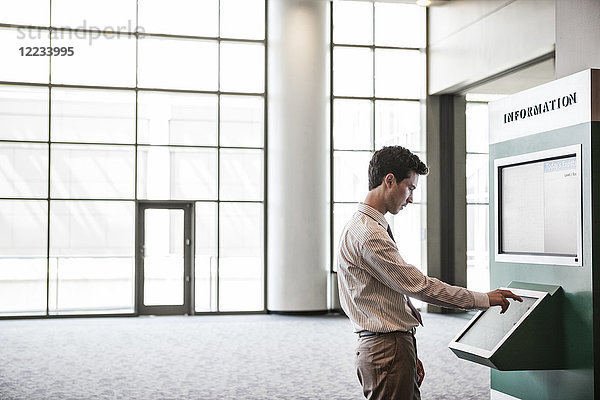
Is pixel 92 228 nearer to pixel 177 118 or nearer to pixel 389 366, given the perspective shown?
pixel 177 118

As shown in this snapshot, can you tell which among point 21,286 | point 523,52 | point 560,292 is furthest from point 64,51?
point 560,292

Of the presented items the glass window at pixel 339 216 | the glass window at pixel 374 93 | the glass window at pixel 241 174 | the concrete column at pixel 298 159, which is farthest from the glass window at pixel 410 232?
the glass window at pixel 241 174

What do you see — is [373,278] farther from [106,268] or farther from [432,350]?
[106,268]

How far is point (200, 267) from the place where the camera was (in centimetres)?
1365

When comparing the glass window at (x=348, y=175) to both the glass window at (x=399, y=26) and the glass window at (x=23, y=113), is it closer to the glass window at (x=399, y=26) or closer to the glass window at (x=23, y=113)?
the glass window at (x=399, y=26)

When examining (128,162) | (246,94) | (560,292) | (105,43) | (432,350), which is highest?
(105,43)

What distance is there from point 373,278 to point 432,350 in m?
6.56

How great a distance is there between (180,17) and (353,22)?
3.18 meters

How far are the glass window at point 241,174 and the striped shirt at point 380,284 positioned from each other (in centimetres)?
1073

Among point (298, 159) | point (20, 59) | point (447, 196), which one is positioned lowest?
point (447, 196)

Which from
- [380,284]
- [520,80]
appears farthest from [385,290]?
[520,80]

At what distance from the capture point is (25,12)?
13.1 meters

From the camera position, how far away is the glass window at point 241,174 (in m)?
13.7

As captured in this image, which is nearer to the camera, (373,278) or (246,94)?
(373,278)
